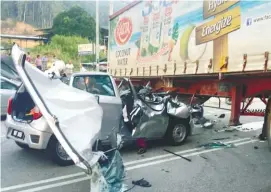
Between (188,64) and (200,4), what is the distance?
1.29 meters

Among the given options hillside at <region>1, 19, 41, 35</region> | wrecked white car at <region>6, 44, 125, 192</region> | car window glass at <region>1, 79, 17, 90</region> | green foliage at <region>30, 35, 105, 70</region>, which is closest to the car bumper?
wrecked white car at <region>6, 44, 125, 192</region>

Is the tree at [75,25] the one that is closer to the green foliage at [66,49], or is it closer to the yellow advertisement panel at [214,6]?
the green foliage at [66,49]

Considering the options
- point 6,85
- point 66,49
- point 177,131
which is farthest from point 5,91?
point 66,49

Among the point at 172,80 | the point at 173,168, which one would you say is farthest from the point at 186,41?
the point at 173,168

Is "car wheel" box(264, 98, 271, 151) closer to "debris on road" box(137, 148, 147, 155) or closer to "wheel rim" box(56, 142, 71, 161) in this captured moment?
"debris on road" box(137, 148, 147, 155)

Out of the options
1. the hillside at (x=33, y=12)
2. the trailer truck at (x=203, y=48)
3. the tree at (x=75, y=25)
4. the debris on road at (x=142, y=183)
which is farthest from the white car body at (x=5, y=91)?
the hillside at (x=33, y=12)

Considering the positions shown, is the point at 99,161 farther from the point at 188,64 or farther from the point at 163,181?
the point at 188,64

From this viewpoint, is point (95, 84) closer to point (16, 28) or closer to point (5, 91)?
point (5, 91)

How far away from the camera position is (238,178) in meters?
4.78

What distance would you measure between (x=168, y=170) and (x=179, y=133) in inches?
69.6

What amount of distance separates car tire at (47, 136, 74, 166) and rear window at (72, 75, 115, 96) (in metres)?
1.23

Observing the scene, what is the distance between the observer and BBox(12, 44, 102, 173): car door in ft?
10.4

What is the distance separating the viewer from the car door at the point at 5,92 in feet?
32.1

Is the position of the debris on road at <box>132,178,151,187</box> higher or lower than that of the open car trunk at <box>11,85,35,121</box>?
lower
